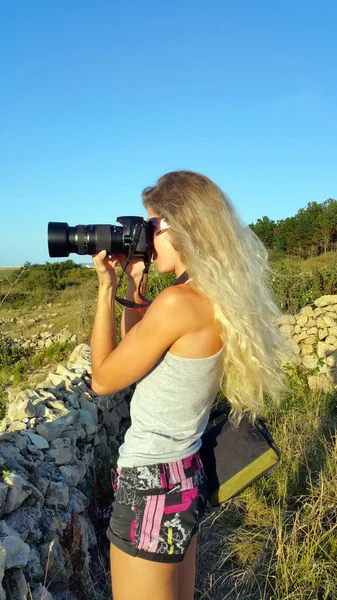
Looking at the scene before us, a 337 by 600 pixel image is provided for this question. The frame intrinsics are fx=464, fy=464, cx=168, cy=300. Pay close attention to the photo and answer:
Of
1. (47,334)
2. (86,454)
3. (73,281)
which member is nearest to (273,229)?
(73,281)

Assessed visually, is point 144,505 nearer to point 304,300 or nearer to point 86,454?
point 86,454

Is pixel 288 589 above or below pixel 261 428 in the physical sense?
below

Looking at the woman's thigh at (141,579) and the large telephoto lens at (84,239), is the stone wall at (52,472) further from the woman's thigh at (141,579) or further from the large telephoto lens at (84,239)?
the large telephoto lens at (84,239)

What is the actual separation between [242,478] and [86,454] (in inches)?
59.6

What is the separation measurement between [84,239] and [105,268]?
16 centimetres

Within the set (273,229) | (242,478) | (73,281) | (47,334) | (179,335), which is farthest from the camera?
(273,229)

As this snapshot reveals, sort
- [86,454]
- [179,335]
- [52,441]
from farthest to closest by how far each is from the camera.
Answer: [86,454] < [52,441] < [179,335]

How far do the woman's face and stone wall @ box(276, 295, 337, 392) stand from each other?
13.9ft

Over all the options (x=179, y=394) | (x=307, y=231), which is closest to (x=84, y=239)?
(x=179, y=394)

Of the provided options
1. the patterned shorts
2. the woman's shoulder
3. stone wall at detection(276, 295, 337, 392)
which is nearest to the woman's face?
the woman's shoulder

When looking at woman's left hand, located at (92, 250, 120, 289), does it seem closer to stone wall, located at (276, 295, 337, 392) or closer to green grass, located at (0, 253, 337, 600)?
green grass, located at (0, 253, 337, 600)

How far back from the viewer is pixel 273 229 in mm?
29922

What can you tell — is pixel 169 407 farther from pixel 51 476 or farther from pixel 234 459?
pixel 51 476

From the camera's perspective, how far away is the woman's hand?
5.17ft
